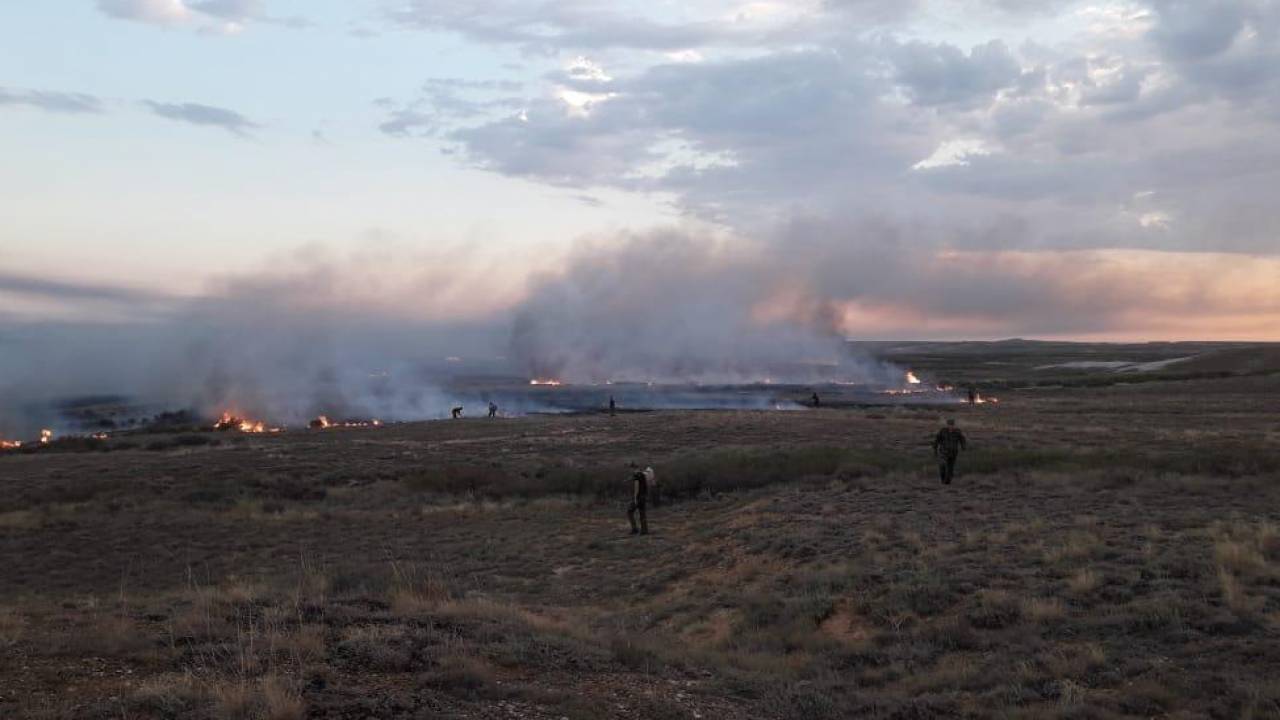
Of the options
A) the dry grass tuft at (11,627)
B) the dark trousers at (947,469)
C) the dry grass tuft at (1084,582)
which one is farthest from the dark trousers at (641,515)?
the dry grass tuft at (11,627)

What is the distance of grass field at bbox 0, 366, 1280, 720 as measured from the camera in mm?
8141

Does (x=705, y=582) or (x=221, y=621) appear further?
(x=705, y=582)

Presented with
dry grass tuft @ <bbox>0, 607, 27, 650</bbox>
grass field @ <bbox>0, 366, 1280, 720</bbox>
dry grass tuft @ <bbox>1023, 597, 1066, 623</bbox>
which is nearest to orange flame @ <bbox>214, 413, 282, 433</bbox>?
grass field @ <bbox>0, 366, 1280, 720</bbox>

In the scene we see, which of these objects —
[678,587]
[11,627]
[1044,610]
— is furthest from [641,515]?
[11,627]

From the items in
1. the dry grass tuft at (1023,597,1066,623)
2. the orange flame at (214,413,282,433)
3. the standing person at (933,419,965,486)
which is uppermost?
the standing person at (933,419,965,486)

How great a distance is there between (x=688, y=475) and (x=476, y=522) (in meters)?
8.47

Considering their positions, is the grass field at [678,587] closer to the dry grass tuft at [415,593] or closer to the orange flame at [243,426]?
the dry grass tuft at [415,593]

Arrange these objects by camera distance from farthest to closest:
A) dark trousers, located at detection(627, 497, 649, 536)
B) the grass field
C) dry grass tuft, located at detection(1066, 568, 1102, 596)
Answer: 1. dark trousers, located at detection(627, 497, 649, 536)
2. dry grass tuft, located at detection(1066, 568, 1102, 596)
3. the grass field

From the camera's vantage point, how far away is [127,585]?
64.3 ft

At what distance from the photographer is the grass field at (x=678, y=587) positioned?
814 cm

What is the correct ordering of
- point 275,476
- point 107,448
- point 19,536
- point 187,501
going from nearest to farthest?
point 19,536
point 187,501
point 275,476
point 107,448

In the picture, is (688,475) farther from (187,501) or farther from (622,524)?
(187,501)

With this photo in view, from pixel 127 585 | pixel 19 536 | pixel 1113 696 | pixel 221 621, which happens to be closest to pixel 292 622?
pixel 221 621

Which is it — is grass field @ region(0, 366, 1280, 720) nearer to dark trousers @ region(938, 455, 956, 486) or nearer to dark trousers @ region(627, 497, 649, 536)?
dark trousers @ region(627, 497, 649, 536)
